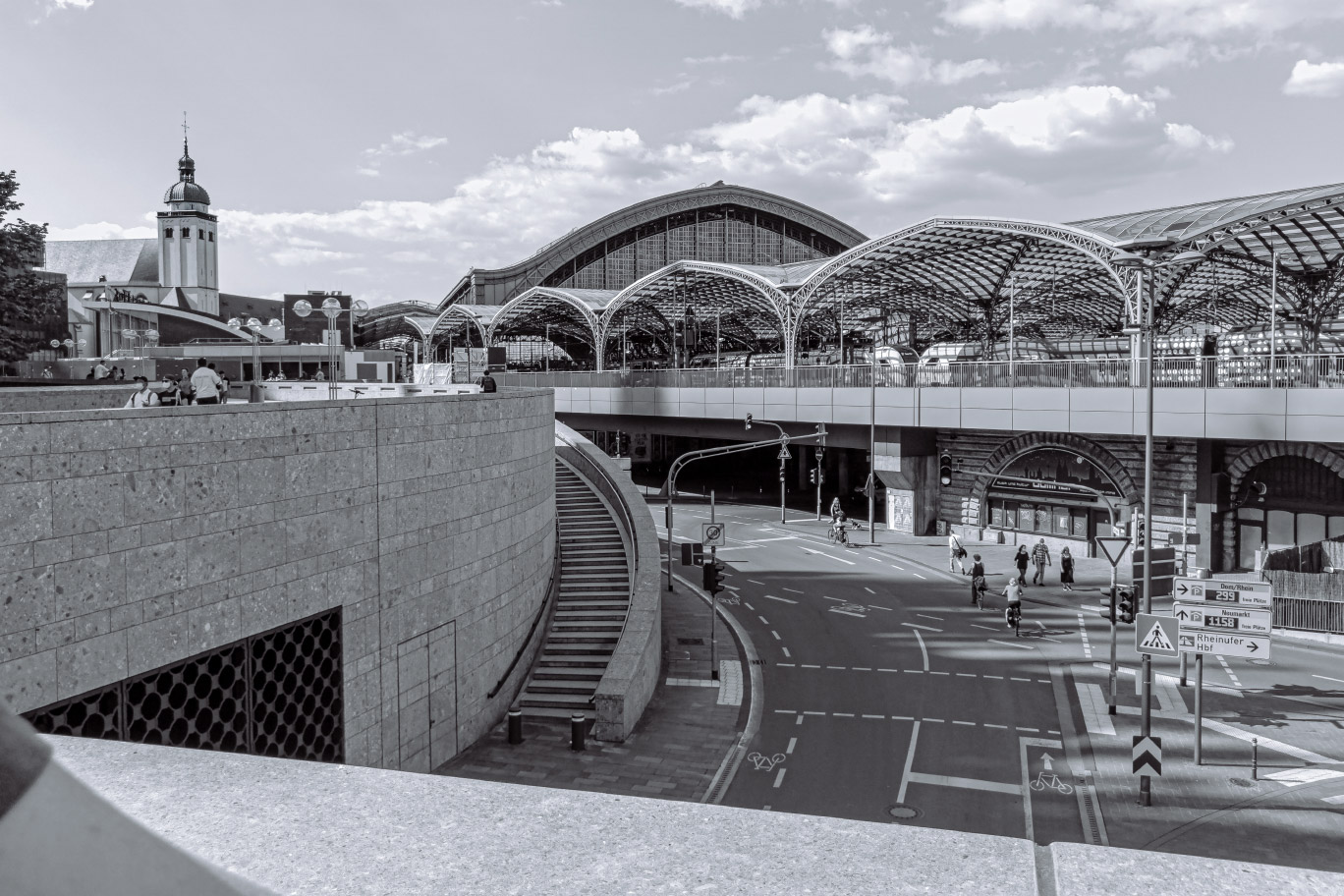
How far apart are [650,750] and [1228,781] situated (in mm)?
9942

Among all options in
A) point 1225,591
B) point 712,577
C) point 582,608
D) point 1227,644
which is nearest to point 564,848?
point 1227,644

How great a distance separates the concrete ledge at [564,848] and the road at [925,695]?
12915 millimetres

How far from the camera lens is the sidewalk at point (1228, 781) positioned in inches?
578

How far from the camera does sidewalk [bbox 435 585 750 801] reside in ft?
56.3

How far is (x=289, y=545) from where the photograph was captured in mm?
13102

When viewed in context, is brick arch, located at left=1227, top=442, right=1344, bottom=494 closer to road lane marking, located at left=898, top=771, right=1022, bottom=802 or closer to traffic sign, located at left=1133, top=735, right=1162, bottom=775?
traffic sign, located at left=1133, top=735, right=1162, bottom=775

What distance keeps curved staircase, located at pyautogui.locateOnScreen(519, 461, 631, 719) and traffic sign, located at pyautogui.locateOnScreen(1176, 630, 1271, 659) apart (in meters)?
11.2

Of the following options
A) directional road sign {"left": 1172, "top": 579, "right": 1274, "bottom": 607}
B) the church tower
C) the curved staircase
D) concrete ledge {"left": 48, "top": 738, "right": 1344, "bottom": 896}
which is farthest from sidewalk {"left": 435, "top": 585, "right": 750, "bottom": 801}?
the church tower

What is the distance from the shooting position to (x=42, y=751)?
45.1 inches

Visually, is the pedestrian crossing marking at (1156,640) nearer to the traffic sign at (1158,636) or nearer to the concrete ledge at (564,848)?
the traffic sign at (1158,636)

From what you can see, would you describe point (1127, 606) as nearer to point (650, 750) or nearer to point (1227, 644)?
point (1227, 644)

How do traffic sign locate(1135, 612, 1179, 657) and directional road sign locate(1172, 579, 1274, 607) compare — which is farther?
traffic sign locate(1135, 612, 1179, 657)

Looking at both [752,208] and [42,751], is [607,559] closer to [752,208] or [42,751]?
[42,751]

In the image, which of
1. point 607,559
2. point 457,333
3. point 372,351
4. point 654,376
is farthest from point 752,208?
point 607,559
